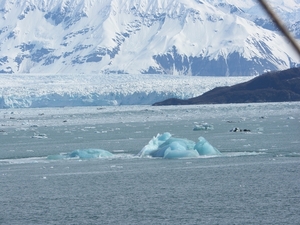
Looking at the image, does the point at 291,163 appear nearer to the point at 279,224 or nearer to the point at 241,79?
the point at 279,224

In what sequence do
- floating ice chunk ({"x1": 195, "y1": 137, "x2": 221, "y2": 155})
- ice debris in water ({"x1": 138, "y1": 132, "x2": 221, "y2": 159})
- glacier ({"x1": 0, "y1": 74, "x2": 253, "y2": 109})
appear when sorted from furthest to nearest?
1. glacier ({"x1": 0, "y1": 74, "x2": 253, "y2": 109})
2. ice debris in water ({"x1": 138, "y1": 132, "x2": 221, "y2": 159})
3. floating ice chunk ({"x1": 195, "y1": 137, "x2": 221, "y2": 155})

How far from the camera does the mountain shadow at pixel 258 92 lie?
10700 centimetres

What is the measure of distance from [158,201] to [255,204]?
7.31ft

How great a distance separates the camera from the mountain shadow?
107000mm

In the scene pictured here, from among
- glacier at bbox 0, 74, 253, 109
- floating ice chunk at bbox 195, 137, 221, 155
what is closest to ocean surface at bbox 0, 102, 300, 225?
floating ice chunk at bbox 195, 137, 221, 155

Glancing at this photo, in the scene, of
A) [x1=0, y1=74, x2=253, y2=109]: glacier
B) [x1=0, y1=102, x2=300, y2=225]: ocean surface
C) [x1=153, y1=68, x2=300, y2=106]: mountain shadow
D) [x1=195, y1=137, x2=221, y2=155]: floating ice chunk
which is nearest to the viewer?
[x1=0, y1=102, x2=300, y2=225]: ocean surface

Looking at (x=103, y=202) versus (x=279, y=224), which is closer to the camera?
(x=279, y=224)

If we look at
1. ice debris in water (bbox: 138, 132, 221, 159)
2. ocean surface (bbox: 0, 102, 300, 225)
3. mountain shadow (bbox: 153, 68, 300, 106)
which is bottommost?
ocean surface (bbox: 0, 102, 300, 225)

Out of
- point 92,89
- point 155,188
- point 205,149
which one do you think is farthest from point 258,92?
point 155,188

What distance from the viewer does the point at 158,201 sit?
15883 millimetres

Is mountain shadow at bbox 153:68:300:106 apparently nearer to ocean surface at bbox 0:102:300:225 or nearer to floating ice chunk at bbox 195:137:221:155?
ocean surface at bbox 0:102:300:225

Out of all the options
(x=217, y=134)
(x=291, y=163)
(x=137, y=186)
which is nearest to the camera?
(x=137, y=186)

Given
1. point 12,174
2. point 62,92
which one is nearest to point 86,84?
point 62,92

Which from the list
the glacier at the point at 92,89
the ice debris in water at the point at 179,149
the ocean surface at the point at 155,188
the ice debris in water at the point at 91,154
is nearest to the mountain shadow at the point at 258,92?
the glacier at the point at 92,89
